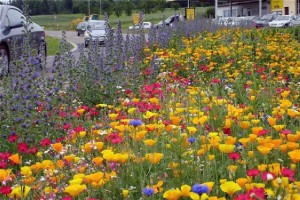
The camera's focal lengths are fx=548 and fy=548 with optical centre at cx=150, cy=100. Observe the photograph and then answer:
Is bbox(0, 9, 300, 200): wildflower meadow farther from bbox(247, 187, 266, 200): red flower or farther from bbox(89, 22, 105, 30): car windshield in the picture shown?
bbox(89, 22, 105, 30): car windshield

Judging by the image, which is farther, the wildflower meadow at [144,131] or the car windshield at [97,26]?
the car windshield at [97,26]

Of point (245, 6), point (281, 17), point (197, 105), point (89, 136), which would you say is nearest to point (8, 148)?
point (89, 136)

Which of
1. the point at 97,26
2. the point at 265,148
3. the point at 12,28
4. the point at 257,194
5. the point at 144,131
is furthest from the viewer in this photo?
the point at 97,26

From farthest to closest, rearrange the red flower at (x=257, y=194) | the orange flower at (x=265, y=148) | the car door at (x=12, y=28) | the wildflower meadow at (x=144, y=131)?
the car door at (x=12, y=28) → the wildflower meadow at (x=144, y=131) → the orange flower at (x=265, y=148) → the red flower at (x=257, y=194)

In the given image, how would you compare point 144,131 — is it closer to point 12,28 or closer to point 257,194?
point 257,194

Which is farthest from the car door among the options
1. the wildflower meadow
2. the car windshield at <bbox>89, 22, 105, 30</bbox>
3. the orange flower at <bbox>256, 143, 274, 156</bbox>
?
the car windshield at <bbox>89, 22, 105, 30</bbox>

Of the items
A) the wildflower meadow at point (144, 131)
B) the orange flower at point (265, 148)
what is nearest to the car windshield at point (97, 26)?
the wildflower meadow at point (144, 131)

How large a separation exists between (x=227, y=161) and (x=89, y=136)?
1514 millimetres

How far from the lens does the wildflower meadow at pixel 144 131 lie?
275cm

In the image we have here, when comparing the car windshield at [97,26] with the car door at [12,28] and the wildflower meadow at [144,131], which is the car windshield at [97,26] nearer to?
the car door at [12,28]

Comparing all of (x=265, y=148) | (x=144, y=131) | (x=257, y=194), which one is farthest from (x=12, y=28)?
(x=257, y=194)

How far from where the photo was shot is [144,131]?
3232mm

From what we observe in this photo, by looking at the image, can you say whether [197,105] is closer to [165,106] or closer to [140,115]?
[165,106]

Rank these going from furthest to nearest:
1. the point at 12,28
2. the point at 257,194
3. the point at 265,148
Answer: the point at 12,28 → the point at 265,148 → the point at 257,194
